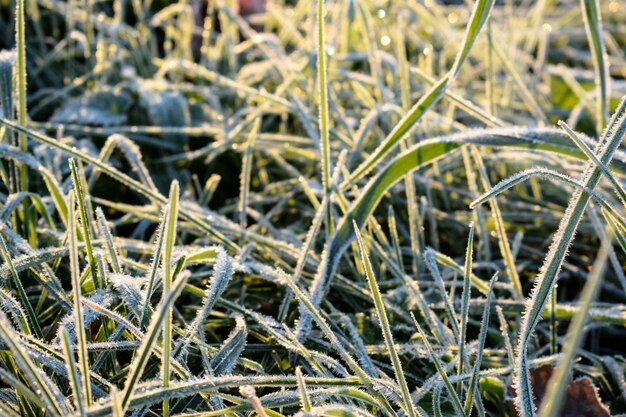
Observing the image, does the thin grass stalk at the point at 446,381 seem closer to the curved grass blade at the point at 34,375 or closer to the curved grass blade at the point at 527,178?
the curved grass blade at the point at 527,178

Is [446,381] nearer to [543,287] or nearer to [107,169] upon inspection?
[543,287]

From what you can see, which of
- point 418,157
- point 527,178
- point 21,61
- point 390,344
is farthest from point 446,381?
point 21,61

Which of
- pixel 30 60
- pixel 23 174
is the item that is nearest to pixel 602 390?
pixel 23 174

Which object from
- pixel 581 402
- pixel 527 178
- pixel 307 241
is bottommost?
pixel 581 402

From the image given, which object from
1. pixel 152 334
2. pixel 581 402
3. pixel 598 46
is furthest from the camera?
pixel 598 46

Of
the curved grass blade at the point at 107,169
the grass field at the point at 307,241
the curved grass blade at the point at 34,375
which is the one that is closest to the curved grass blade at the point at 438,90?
the grass field at the point at 307,241

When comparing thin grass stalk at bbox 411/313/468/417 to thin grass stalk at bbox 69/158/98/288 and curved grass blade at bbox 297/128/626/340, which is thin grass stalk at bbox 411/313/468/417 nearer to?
curved grass blade at bbox 297/128/626/340

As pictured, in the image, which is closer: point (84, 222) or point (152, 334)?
point (152, 334)

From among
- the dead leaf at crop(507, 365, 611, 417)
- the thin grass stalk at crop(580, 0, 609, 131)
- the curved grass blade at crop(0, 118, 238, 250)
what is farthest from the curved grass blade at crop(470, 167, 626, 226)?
the thin grass stalk at crop(580, 0, 609, 131)

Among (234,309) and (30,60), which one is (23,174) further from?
(30,60)
